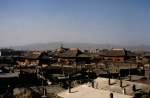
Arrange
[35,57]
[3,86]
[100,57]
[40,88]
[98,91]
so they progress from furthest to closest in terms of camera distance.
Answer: [100,57] → [35,57] → [3,86] → [40,88] → [98,91]

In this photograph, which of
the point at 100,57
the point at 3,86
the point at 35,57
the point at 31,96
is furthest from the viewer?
the point at 100,57

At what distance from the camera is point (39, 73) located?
5122cm

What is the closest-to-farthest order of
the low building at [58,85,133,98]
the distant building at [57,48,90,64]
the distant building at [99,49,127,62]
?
the low building at [58,85,133,98] < the distant building at [57,48,90,64] < the distant building at [99,49,127,62]

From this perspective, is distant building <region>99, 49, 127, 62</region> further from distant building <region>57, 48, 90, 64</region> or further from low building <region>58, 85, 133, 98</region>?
low building <region>58, 85, 133, 98</region>

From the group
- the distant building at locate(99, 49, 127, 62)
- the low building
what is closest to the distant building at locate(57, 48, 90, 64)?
the distant building at locate(99, 49, 127, 62)

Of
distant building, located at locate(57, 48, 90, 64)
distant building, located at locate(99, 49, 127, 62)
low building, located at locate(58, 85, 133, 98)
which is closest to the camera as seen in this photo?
low building, located at locate(58, 85, 133, 98)

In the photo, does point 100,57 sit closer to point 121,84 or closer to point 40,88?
Result: point 40,88

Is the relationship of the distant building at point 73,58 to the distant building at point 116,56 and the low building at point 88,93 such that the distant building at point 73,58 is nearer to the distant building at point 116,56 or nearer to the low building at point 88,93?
the distant building at point 116,56

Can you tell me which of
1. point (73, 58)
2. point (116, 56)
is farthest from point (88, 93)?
point (116, 56)

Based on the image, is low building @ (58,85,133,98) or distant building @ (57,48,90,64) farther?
distant building @ (57,48,90,64)

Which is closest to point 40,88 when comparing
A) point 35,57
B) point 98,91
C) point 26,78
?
point 26,78

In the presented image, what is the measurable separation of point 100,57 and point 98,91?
56227 millimetres

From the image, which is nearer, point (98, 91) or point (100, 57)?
point (98, 91)

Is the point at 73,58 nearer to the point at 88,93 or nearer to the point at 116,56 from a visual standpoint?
the point at 116,56
